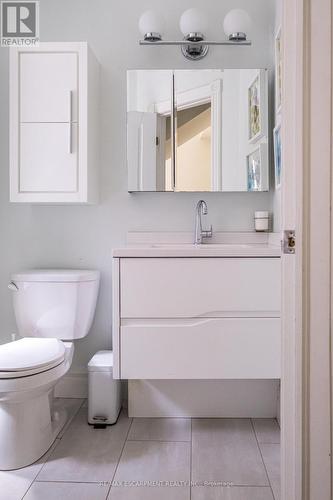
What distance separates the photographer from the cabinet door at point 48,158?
2127mm

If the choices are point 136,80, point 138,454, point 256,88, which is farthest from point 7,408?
point 256,88

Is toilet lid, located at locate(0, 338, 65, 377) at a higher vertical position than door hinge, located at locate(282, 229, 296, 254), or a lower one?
lower

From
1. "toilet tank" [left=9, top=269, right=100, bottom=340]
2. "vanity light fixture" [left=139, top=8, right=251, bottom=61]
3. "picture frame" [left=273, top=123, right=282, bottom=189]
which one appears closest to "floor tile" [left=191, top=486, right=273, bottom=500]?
"toilet tank" [left=9, top=269, right=100, bottom=340]

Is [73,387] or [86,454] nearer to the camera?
[86,454]

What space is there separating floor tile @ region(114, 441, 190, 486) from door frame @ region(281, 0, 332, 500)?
0.88 metres

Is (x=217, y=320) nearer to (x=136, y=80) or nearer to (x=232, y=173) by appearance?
(x=232, y=173)

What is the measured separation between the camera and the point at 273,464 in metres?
1.73

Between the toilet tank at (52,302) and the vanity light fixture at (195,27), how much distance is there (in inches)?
51.0

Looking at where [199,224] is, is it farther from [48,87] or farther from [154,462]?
[154,462]

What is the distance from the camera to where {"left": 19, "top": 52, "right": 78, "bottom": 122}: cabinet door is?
2.10 m

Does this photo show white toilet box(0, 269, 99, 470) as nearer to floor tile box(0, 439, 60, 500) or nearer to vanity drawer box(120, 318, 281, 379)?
floor tile box(0, 439, 60, 500)

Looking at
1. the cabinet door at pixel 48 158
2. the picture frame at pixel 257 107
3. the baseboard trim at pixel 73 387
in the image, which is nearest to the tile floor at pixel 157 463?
the baseboard trim at pixel 73 387

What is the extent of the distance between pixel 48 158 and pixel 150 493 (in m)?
1.56

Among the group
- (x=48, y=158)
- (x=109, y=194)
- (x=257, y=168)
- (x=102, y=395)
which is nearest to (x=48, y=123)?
(x=48, y=158)
